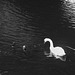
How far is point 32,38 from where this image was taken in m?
25.1

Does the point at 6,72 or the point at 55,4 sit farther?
the point at 55,4

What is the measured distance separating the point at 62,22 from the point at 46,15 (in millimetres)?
4406

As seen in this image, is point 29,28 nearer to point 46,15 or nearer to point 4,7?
point 46,15

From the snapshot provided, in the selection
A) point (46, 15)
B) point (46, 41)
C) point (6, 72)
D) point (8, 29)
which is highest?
point (46, 15)

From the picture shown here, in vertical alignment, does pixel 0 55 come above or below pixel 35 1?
below

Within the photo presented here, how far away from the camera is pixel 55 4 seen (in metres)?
45.8

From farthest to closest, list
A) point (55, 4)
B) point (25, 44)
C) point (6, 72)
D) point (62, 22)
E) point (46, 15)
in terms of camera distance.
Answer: point (55, 4) → point (46, 15) → point (62, 22) → point (25, 44) → point (6, 72)

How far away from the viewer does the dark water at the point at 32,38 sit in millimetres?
19453

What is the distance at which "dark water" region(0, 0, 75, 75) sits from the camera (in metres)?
19.5

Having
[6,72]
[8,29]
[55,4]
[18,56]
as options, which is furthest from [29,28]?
[55,4]

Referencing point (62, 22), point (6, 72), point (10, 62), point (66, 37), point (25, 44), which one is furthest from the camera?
point (62, 22)

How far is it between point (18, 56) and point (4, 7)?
62.4 feet

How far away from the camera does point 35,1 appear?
152 ft

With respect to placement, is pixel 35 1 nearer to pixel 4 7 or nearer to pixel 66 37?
pixel 4 7
